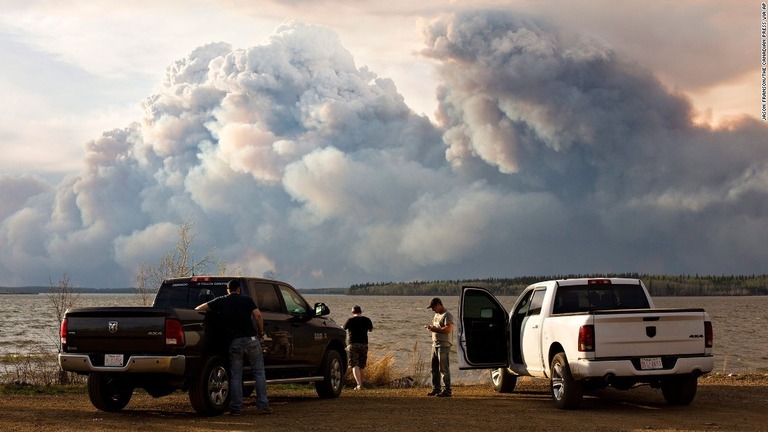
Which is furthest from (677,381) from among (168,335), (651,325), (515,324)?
(168,335)

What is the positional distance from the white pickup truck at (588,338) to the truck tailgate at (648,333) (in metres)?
0.02

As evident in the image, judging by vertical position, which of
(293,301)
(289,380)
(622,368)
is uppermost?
(293,301)

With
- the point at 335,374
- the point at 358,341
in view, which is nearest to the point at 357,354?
the point at 358,341

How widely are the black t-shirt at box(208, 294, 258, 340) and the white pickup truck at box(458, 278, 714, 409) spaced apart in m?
4.69

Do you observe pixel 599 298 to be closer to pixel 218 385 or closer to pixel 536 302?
pixel 536 302

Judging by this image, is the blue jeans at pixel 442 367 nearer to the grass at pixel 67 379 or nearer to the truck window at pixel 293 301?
the truck window at pixel 293 301

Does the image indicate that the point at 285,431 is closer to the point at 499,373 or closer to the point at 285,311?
the point at 285,311

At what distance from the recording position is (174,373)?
13859mm

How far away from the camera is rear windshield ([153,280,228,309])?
15453mm

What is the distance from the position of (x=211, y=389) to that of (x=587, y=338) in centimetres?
582

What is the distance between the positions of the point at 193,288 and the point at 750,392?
11.3 m

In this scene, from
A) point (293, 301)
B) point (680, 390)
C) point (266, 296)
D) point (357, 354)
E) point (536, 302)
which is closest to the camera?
point (680, 390)

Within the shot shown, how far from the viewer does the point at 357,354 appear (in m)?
21.5

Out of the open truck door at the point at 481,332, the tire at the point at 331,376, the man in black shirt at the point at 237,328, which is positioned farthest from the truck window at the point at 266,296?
the open truck door at the point at 481,332
